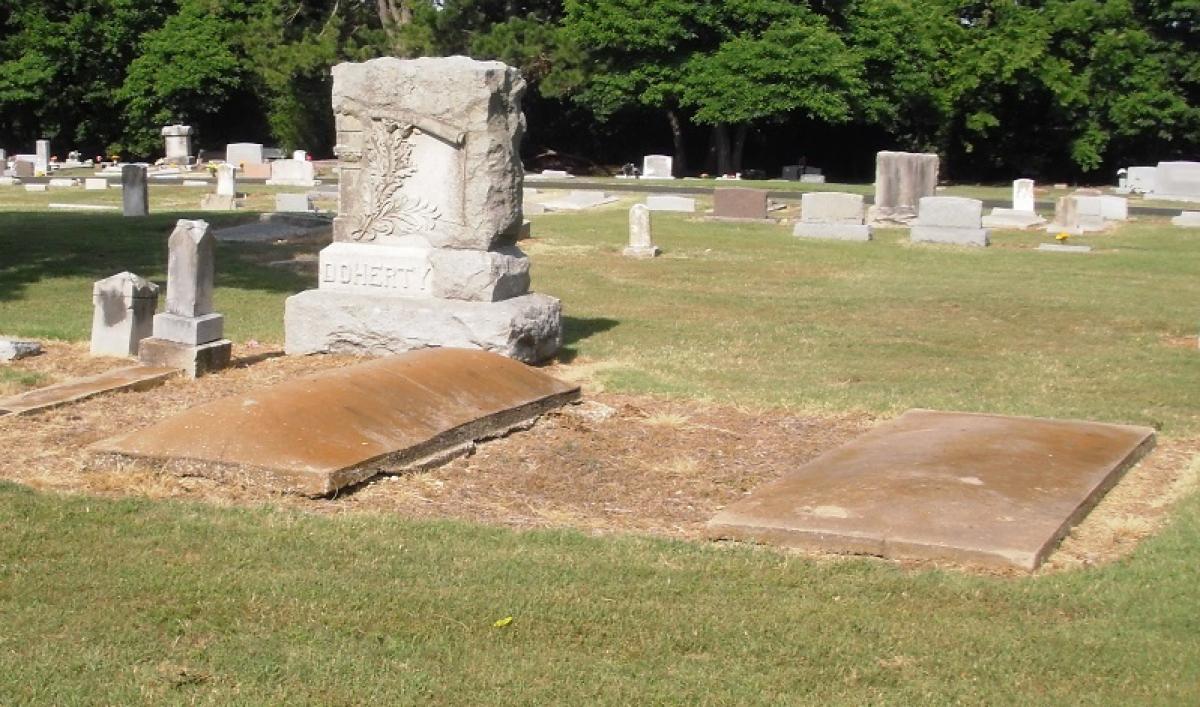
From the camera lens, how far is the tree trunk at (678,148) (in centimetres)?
4803

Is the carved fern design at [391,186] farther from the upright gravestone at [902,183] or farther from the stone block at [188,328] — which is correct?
the upright gravestone at [902,183]

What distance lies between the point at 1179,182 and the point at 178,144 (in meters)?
29.3

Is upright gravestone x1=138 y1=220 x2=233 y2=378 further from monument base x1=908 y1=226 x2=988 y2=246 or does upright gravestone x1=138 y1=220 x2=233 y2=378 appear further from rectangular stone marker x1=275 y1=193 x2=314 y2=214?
rectangular stone marker x1=275 y1=193 x2=314 y2=214

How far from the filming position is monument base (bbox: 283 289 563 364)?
11102mm

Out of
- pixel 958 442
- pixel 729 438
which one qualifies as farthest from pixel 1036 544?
pixel 729 438

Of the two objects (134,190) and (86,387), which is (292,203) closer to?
(134,190)

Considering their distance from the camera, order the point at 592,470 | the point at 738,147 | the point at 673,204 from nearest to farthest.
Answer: the point at 592,470 → the point at 673,204 → the point at 738,147

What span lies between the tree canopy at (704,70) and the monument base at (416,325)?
32360 mm

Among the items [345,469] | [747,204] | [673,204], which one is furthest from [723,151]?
[345,469]

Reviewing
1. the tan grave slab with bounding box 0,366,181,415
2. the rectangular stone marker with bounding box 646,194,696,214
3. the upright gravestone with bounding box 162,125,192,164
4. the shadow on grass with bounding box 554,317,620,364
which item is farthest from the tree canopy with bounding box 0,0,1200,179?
the tan grave slab with bounding box 0,366,181,415

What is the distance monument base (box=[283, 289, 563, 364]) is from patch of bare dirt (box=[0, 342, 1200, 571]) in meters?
1.09

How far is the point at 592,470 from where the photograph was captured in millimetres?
8281

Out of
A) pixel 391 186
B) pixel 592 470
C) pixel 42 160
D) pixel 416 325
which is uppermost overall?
pixel 42 160

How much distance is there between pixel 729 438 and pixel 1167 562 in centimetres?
320
